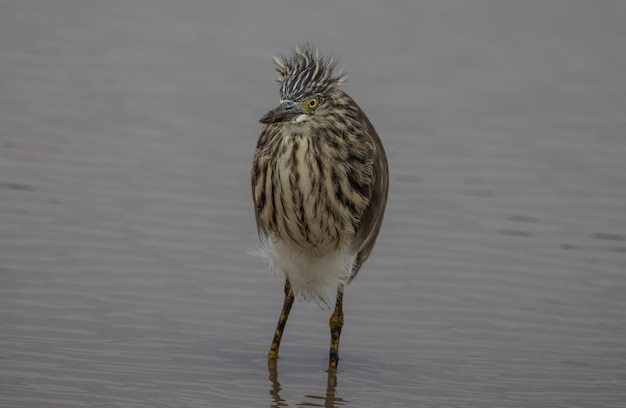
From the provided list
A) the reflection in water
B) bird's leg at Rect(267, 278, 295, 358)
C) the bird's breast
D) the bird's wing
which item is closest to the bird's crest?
the bird's breast

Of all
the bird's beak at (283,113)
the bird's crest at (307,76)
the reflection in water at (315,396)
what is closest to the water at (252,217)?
the reflection in water at (315,396)

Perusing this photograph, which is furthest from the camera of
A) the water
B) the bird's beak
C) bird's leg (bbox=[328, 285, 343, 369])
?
bird's leg (bbox=[328, 285, 343, 369])

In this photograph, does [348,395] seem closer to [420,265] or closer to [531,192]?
[420,265]

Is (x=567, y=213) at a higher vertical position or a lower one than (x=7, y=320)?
higher

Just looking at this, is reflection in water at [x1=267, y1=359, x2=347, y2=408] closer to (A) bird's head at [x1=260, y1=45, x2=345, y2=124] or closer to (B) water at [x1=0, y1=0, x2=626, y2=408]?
(B) water at [x1=0, y1=0, x2=626, y2=408]

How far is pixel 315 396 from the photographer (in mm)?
9055

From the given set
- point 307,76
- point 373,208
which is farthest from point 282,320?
point 307,76

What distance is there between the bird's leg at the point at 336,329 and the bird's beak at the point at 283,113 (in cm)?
157

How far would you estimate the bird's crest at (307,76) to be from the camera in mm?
8852

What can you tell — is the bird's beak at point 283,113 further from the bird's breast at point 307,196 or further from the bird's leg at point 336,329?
the bird's leg at point 336,329

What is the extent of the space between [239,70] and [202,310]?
6.31 meters

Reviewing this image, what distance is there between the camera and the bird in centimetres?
897

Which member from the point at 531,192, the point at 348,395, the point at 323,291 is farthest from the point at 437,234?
the point at 348,395

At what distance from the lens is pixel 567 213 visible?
1298cm
